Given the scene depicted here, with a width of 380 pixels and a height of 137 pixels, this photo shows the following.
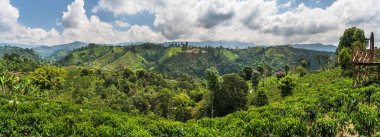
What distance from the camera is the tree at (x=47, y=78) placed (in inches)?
4678

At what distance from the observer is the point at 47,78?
120938mm

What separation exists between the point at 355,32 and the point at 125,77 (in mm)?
140214

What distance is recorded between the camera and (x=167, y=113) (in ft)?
354

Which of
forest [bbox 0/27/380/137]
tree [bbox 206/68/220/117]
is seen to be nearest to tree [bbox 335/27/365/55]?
forest [bbox 0/27/380/137]

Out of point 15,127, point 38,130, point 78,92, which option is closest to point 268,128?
point 38,130

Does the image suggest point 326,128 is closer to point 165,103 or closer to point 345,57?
point 345,57

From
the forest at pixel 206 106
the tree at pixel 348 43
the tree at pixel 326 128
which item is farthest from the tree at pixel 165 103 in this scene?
the tree at pixel 326 128

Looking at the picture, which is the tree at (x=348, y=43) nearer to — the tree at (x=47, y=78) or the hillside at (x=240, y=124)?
the hillside at (x=240, y=124)

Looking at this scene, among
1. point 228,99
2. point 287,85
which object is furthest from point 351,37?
point 228,99

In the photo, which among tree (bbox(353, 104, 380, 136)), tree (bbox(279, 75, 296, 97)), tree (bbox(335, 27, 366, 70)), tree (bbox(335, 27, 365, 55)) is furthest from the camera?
tree (bbox(335, 27, 365, 55))

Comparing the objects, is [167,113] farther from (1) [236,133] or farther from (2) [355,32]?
(1) [236,133]

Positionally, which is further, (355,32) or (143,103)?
(143,103)

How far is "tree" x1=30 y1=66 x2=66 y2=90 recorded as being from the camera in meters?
119

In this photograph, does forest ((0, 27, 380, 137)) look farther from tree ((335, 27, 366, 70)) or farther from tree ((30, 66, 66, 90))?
tree ((30, 66, 66, 90))
